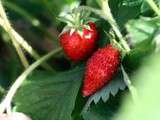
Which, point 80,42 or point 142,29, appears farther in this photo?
point 80,42

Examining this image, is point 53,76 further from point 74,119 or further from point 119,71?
point 119,71

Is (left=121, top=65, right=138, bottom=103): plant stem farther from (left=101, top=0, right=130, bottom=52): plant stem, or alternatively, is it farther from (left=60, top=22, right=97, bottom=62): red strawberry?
(left=60, top=22, right=97, bottom=62): red strawberry

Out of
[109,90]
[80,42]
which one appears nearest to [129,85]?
[109,90]

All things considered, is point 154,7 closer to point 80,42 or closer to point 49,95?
point 80,42

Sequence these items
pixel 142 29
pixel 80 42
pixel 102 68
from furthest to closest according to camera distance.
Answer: pixel 80 42 < pixel 102 68 < pixel 142 29

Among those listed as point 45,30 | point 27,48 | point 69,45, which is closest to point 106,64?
point 69,45

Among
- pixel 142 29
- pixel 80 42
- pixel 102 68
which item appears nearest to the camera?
pixel 142 29
